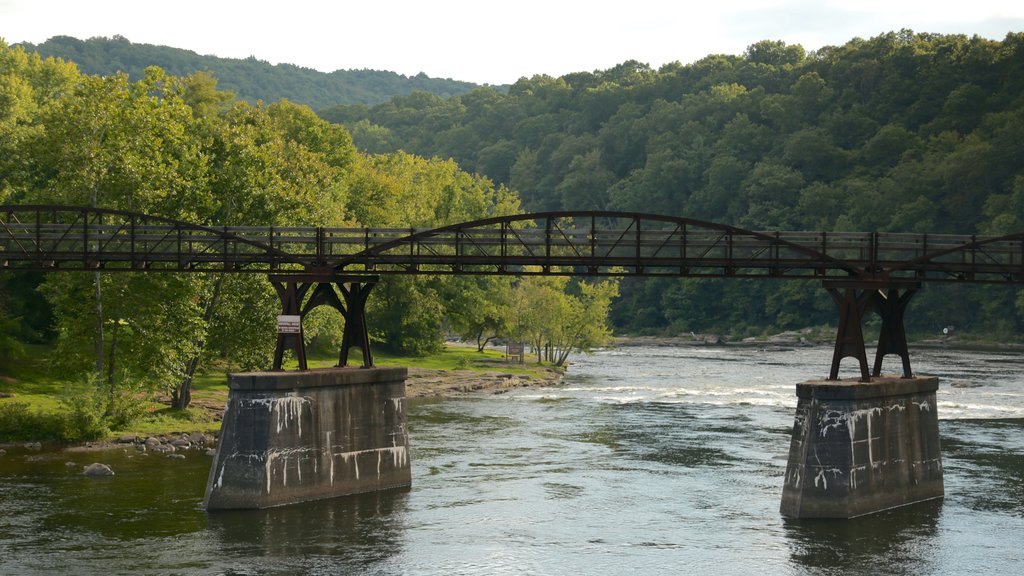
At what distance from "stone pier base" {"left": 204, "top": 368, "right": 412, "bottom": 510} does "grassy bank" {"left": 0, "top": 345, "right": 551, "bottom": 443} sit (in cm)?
1596

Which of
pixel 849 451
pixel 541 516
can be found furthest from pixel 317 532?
pixel 849 451

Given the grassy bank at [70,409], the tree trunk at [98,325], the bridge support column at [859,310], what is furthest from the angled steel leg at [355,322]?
the tree trunk at [98,325]

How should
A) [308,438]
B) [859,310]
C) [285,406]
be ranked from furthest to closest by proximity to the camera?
1. [859,310]
2. [308,438]
3. [285,406]

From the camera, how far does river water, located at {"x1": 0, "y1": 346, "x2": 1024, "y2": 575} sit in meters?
36.2

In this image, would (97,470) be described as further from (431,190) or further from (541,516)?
(431,190)

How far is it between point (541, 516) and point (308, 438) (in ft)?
27.8

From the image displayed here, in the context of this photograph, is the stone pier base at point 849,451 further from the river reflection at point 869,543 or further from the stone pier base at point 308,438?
the stone pier base at point 308,438

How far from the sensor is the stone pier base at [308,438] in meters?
42.2

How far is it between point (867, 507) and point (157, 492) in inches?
982

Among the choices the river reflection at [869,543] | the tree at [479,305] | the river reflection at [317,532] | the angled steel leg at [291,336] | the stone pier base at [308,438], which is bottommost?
the river reflection at [869,543]

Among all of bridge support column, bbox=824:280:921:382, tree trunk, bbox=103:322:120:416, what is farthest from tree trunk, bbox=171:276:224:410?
bridge support column, bbox=824:280:921:382

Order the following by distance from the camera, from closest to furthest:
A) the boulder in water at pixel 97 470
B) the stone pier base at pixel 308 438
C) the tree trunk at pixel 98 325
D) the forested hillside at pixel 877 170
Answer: the stone pier base at pixel 308 438
the boulder in water at pixel 97 470
the tree trunk at pixel 98 325
the forested hillside at pixel 877 170

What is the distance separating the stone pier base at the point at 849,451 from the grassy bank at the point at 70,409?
29.9 metres

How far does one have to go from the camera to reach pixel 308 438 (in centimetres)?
4347
